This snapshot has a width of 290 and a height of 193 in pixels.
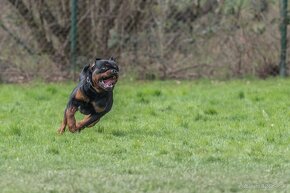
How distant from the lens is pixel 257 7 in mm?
14312

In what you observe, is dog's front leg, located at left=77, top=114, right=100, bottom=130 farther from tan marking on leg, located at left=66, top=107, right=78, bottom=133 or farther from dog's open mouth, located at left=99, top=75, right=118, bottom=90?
dog's open mouth, located at left=99, top=75, right=118, bottom=90

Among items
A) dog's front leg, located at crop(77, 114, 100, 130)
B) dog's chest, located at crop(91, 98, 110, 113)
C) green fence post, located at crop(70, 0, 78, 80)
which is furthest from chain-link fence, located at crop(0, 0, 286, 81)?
dog's chest, located at crop(91, 98, 110, 113)

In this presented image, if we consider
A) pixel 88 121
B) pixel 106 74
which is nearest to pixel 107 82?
pixel 106 74

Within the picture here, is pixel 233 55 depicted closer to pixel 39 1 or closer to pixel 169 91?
pixel 169 91

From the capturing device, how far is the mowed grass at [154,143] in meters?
6.20

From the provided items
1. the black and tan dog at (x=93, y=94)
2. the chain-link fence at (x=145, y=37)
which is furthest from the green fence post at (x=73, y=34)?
the black and tan dog at (x=93, y=94)

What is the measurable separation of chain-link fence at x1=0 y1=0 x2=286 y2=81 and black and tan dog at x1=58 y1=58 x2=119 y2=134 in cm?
573

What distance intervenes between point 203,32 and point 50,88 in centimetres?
351

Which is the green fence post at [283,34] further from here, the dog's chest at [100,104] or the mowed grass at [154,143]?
the dog's chest at [100,104]

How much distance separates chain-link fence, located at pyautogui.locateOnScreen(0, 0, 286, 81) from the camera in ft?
46.8

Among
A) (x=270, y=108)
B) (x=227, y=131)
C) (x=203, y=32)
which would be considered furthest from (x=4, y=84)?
(x=227, y=131)

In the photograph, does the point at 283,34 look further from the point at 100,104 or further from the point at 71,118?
the point at 71,118

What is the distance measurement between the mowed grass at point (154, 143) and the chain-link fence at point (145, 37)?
5.95 ft

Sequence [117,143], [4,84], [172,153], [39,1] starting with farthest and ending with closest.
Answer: [39,1], [4,84], [117,143], [172,153]
